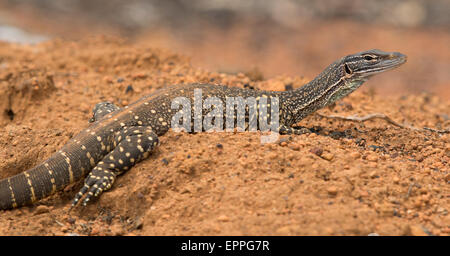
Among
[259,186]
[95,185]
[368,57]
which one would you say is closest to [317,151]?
[259,186]

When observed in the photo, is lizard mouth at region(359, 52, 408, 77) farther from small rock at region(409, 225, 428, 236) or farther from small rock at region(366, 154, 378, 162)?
small rock at region(409, 225, 428, 236)

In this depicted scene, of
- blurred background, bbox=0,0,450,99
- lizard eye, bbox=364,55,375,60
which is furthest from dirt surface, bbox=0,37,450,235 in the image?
blurred background, bbox=0,0,450,99

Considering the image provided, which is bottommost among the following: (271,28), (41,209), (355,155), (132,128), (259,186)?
(41,209)

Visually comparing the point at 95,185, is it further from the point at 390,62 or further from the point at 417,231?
the point at 390,62

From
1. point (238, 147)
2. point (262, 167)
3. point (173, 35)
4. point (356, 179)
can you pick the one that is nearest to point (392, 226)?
point (356, 179)

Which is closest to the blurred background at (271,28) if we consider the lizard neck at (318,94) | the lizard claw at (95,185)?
the lizard neck at (318,94)

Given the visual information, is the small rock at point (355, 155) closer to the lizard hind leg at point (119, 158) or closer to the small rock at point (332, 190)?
the small rock at point (332, 190)
